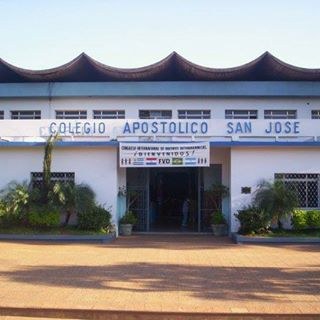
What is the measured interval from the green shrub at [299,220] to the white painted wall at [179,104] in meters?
7.29

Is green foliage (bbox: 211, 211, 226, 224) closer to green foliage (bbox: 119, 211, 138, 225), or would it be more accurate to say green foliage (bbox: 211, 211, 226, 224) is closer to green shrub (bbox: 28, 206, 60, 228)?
green foliage (bbox: 119, 211, 138, 225)

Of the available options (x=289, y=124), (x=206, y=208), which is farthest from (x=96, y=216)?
(x=289, y=124)

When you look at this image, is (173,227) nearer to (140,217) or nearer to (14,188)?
(140,217)

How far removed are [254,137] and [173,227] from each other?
503 cm

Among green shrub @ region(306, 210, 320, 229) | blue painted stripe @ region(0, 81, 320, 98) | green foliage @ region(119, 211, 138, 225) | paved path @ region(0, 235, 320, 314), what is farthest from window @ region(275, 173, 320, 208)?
→ blue painted stripe @ region(0, 81, 320, 98)

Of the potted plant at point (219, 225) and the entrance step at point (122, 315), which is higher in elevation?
the potted plant at point (219, 225)

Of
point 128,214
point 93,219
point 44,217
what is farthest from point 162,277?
point 128,214

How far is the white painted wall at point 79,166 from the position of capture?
59.2ft

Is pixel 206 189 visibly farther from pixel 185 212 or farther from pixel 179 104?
pixel 179 104

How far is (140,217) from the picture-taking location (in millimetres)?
19391

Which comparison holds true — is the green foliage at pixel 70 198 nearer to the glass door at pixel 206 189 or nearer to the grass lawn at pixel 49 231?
the grass lawn at pixel 49 231

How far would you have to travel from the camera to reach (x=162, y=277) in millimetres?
10141

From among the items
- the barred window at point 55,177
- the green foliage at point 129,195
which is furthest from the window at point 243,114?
the barred window at point 55,177

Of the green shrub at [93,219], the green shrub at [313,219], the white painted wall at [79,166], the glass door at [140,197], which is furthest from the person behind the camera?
the glass door at [140,197]
